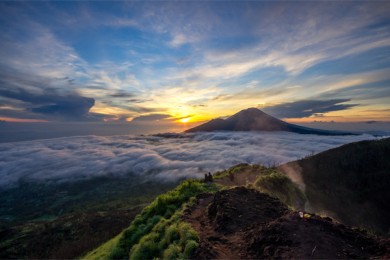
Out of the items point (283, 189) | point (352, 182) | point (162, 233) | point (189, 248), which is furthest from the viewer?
point (352, 182)

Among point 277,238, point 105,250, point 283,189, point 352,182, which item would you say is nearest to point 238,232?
point 277,238

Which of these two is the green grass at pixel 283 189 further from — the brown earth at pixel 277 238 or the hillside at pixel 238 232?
the brown earth at pixel 277 238

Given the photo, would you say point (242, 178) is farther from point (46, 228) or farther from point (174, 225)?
point (46, 228)

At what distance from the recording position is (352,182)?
8325 centimetres

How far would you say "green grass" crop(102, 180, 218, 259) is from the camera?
39.3 ft

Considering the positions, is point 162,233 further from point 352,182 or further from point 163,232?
point 352,182

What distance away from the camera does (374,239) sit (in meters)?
10.1

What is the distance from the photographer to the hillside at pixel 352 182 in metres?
68.8

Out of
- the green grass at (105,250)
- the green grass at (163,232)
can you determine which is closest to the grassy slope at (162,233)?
the green grass at (163,232)

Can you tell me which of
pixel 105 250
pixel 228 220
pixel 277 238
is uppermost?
pixel 277 238

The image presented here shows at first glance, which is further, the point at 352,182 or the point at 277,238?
the point at 352,182

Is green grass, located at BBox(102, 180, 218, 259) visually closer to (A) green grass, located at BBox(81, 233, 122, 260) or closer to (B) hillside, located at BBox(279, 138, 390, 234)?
(A) green grass, located at BBox(81, 233, 122, 260)

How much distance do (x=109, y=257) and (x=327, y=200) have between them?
7156cm

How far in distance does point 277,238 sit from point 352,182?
87572 mm
